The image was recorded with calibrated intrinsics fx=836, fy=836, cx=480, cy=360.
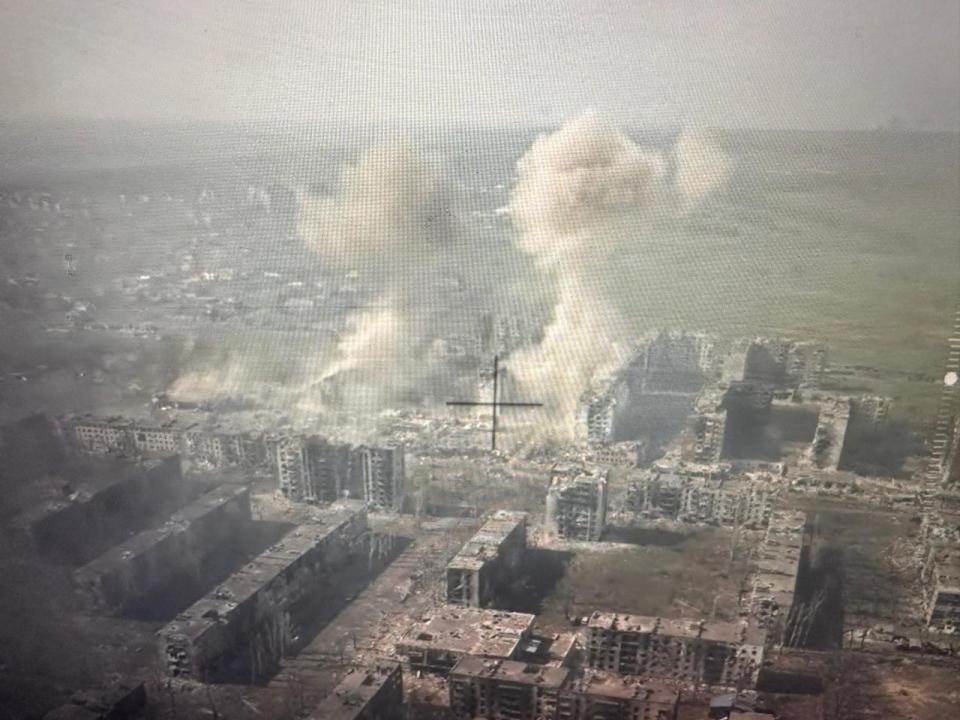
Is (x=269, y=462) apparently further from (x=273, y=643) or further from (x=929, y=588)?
(x=929, y=588)

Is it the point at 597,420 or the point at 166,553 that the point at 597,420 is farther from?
the point at 166,553

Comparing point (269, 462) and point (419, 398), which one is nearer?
point (269, 462)

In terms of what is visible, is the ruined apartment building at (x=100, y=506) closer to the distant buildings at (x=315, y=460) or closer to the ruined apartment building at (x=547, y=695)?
the distant buildings at (x=315, y=460)

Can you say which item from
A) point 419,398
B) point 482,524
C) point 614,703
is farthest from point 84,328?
point 614,703

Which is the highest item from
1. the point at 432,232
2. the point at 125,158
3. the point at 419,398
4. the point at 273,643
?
the point at 125,158

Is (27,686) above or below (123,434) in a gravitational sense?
below

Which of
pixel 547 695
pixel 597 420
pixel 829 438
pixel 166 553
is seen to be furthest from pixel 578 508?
pixel 166 553

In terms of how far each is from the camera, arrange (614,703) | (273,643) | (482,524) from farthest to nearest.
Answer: (482,524) → (273,643) → (614,703)
